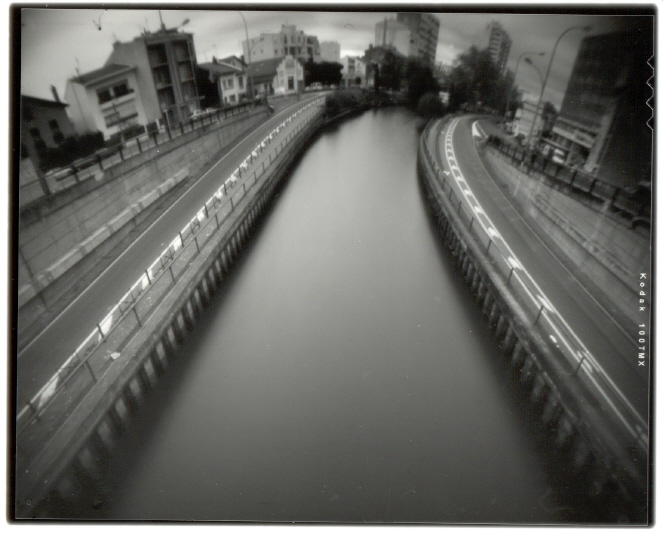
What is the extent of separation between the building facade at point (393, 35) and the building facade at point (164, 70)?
569 centimetres

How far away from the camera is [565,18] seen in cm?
745

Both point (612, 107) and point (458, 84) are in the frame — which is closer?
point (612, 107)

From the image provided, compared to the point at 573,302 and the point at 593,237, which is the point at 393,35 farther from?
the point at 573,302

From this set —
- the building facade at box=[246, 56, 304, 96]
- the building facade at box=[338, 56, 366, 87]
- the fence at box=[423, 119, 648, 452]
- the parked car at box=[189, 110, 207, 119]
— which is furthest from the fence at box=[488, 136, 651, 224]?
the parked car at box=[189, 110, 207, 119]

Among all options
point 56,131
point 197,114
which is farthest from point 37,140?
point 197,114

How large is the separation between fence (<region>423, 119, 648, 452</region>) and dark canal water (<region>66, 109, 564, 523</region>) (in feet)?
5.74

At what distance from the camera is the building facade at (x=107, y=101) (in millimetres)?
12297

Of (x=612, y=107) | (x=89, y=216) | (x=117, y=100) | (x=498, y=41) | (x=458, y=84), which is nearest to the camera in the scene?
(x=612, y=107)

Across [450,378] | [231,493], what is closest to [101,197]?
[231,493]

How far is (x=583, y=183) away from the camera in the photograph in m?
12.4

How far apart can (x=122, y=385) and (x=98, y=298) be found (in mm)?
3613

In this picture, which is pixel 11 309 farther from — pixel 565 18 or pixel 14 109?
pixel 565 18

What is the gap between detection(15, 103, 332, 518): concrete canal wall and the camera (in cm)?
684

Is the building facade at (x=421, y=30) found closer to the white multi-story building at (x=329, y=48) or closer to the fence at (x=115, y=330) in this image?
the white multi-story building at (x=329, y=48)
